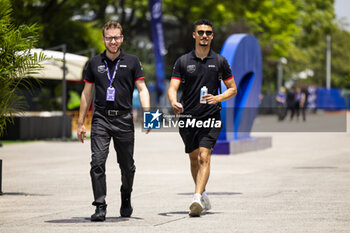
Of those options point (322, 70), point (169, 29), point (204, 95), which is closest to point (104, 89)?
point (204, 95)

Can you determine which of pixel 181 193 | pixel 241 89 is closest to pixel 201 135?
pixel 181 193

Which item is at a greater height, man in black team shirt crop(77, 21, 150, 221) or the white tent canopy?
the white tent canopy

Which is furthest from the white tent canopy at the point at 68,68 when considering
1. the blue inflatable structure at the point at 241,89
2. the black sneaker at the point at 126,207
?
the black sneaker at the point at 126,207

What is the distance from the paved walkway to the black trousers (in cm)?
38

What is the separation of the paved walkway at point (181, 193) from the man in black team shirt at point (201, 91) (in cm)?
71

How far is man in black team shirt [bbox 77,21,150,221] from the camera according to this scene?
26.9 feet

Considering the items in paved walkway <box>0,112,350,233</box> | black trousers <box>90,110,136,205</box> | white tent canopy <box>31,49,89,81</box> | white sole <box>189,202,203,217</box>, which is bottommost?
paved walkway <box>0,112,350,233</box>

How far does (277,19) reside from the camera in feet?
155

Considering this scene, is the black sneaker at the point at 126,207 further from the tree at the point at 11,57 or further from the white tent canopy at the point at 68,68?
the white tent canopy at the point at 68,68

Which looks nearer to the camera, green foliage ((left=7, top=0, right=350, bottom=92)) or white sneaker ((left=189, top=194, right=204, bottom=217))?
white sneaker ((left=189, top=194, right=204, bottom=217))

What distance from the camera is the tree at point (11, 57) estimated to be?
33.6ft

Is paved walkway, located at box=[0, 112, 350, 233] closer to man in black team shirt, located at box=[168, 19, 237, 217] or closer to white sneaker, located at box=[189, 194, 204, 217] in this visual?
white sneaker, located at box=[189, 194, 204, 217]

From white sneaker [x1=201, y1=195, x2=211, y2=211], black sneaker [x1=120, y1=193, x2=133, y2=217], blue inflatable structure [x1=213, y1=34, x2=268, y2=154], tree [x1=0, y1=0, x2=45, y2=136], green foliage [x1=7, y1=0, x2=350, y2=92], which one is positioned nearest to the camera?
black sneaker [x1=120, y1=193, x2=133, y2=217]

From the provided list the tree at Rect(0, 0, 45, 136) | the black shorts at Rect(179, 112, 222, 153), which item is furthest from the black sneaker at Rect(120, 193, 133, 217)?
the tree at Rect(0, 0, 45, 136)
